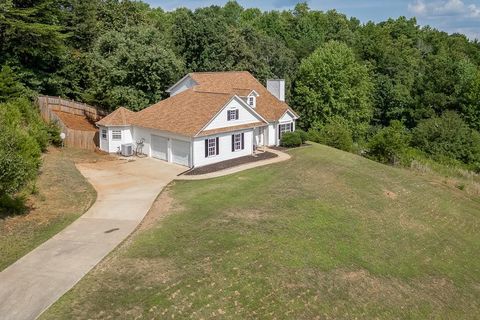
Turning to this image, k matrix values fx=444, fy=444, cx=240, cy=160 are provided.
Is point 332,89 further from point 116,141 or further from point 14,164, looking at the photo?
point 14,164

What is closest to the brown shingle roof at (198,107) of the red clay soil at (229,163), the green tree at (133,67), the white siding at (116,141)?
the white siding at (116,141)

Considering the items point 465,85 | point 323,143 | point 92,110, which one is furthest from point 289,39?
point 92,110

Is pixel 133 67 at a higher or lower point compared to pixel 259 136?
higher

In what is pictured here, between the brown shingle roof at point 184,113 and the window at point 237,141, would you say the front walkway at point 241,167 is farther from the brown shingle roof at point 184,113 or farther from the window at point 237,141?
the brown shingle roof at point 184,113

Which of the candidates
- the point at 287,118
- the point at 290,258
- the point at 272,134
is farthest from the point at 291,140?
the point at 290,258

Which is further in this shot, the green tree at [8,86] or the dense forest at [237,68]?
the dense forest at [237,68]

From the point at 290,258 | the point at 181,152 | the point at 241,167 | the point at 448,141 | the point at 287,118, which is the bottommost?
the point at 290,258

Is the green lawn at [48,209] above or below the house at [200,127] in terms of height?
below

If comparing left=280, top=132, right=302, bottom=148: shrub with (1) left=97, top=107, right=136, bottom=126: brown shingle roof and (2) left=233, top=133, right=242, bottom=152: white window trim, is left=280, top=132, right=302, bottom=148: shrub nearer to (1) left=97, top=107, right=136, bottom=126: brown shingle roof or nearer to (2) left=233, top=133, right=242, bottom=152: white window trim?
(2) left=233, top=133, right=242, bottom=152: white window trim
